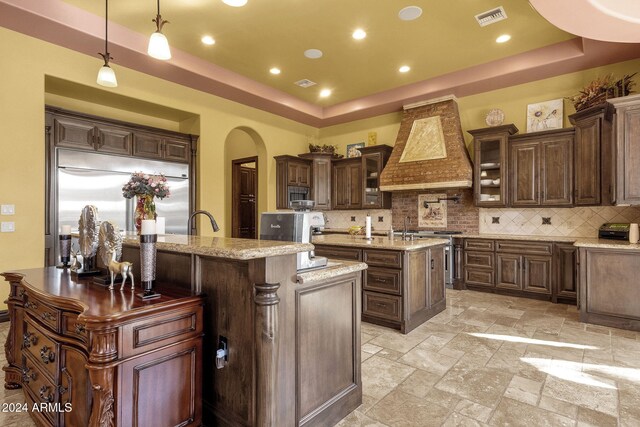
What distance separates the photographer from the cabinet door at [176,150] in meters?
5.29

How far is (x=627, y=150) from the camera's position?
3.60 m

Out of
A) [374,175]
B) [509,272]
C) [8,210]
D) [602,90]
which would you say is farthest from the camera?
[374,175]

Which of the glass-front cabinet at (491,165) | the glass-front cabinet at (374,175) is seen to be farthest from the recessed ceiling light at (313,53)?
the glass-front cabinet at (491,165)

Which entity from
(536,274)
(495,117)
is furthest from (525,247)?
(495,117)

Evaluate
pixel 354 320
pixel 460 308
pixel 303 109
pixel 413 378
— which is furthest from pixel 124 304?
pixel 303 109

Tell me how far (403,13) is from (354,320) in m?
3.64

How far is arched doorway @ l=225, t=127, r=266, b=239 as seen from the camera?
7812 millimetres

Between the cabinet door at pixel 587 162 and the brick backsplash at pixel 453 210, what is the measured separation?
5.03 feet

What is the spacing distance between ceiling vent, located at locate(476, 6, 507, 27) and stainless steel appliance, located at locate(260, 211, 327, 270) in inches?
140

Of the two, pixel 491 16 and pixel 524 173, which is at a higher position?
pixel 491 16

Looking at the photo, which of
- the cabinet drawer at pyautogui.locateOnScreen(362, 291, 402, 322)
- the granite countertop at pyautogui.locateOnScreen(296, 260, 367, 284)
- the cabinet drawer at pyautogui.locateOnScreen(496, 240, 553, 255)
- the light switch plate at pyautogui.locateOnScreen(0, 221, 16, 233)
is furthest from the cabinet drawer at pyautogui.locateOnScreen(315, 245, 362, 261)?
the light switch plate at pyautogui.locateOnScreen(0, 221, 16, 233)

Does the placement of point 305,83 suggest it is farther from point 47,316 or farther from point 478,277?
point 47,316

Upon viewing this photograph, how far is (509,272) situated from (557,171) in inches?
64.3

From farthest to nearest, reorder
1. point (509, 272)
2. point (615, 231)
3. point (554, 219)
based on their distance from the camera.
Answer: point (554, 219) → point (509, 272) → point (615, 231)
